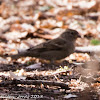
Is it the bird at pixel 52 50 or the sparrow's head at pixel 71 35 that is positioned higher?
the sparrow's head at pixel 71 35

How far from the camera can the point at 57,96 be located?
379 centimetres

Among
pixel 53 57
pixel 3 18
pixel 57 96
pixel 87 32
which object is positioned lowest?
pixel 57 96

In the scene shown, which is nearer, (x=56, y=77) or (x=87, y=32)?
(x=56, y=77)

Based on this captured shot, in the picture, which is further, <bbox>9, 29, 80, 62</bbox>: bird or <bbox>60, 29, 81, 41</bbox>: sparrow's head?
<bbox>60, 29, 81, 41</bbox>: sparrow's head

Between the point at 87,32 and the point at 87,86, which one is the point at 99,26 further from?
the point at 87,86

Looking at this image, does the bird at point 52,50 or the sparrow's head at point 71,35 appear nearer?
the bird at point 52,50

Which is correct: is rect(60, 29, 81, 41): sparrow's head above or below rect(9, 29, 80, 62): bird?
above

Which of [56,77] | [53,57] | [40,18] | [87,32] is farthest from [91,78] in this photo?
[40,18]

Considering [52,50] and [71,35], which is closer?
[52,50]

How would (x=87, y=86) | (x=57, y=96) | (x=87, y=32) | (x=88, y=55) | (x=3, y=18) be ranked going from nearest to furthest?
(x=57, y=96) < (x=87, y=86) < (x=88, y=55) < (x=87, y=32) < (x=3, y=18)

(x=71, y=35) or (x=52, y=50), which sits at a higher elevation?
(x=71, y=35)

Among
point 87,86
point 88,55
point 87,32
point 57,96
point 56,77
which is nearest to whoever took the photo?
point 57,96

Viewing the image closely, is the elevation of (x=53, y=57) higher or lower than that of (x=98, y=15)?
lower

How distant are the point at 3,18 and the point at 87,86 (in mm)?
7129
